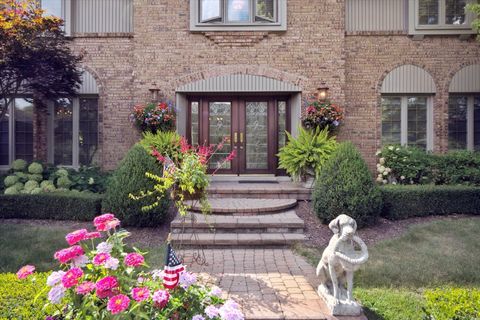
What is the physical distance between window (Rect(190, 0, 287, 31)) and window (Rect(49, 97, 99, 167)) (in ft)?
13.4

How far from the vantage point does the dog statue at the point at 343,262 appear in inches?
128

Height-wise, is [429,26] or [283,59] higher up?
[429,26]

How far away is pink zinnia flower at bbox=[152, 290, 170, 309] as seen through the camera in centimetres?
247

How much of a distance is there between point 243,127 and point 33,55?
5.61m

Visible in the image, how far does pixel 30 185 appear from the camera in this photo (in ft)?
25.4

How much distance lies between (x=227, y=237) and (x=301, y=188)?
9.34 ft

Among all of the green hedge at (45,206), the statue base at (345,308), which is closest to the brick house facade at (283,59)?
the green hedge at (45,206)

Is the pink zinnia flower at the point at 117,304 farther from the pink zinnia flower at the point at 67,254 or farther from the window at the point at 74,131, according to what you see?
the window at the point at 74,131

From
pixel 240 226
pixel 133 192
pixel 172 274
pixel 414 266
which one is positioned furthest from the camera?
pixel 240 226

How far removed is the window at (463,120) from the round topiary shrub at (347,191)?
19.2 ft

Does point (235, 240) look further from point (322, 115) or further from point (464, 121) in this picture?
point (464, 121)

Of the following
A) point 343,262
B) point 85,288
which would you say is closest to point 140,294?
point 85,288

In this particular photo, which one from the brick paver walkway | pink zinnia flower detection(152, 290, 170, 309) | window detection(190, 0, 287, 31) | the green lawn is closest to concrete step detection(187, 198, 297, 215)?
the brick paver walkway

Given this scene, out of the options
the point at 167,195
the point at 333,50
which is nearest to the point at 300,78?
the point at 333,50
